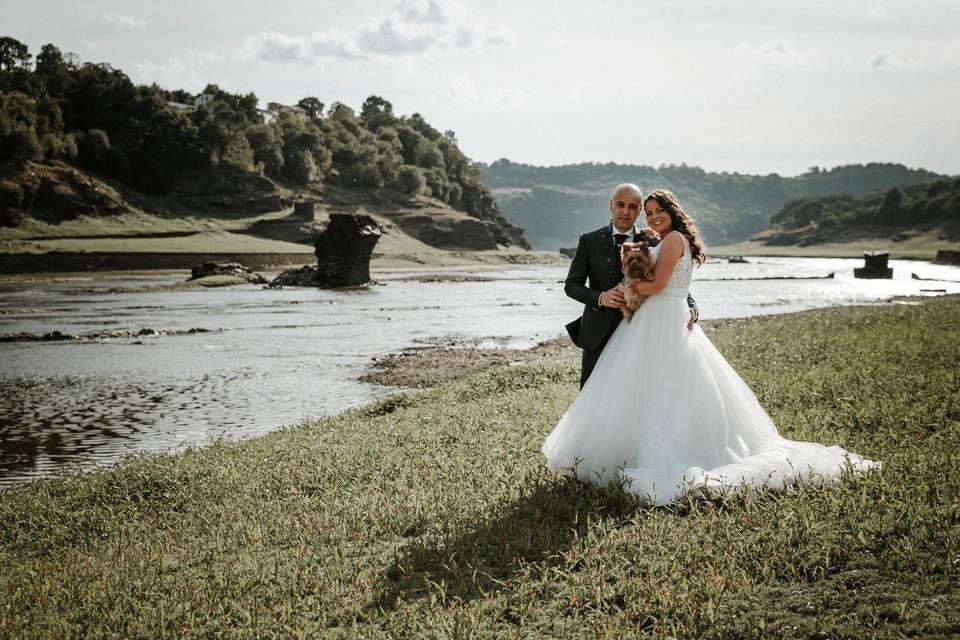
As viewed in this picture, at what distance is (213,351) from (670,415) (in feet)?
86.5

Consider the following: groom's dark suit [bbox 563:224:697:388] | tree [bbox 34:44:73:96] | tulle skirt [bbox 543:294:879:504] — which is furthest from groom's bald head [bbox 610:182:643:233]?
tree [bbox 34:44:73:96]

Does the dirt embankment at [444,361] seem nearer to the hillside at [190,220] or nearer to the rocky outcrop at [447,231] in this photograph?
the hillside at [190,220]

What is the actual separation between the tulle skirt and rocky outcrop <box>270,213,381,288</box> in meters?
69.4

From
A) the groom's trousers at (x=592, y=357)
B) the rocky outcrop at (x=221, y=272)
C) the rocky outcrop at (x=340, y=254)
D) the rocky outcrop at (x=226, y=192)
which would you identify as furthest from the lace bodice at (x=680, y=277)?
the rocky outcrop at (x=226, y=192)

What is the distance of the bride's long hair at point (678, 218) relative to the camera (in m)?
7.79

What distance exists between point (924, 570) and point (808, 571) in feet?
2.54

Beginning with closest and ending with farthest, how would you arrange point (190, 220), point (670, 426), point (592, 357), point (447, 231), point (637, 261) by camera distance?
point (670, 426), point (637, 261), point (592, 357), point (190, 220), point (447, 231)

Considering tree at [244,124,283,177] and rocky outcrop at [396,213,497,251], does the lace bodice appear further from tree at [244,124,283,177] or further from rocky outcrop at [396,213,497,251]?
tree at [244,124,283,177]

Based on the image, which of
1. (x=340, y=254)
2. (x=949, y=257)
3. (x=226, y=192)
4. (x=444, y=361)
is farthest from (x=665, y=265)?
(x=226, y=192)

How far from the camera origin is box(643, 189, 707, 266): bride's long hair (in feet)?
25.6

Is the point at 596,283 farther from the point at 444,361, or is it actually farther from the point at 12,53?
the point at 12,53

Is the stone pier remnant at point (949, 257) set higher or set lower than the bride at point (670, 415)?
higher

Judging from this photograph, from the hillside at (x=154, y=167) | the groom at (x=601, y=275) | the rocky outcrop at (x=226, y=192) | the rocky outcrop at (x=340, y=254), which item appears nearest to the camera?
the groom at (x=601, y=275)

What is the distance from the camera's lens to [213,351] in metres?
30.3
